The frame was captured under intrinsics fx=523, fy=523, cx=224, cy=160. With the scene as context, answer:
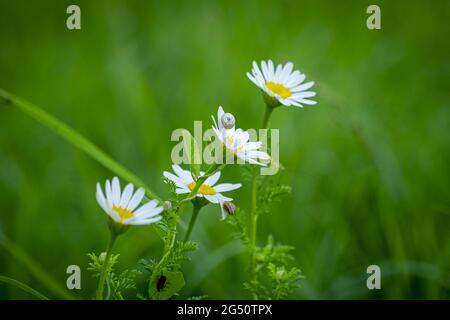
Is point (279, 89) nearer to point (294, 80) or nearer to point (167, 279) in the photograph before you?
point (294, 80)

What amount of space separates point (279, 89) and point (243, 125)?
1.00 meters

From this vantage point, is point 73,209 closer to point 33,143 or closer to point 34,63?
point 33,143

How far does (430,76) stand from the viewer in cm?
223

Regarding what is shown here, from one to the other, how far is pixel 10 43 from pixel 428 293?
212 cm

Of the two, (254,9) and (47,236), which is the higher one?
(254,9)

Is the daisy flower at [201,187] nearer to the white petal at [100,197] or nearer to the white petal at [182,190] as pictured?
the white petal at [182,190]

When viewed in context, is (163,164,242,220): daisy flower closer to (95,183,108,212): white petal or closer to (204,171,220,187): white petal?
(204,171,220,187): white petal

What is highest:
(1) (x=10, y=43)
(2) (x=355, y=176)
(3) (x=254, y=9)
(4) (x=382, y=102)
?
(3) (x=254, y=9)

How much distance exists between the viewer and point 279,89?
0.86m

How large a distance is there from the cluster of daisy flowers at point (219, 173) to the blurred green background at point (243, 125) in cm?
59

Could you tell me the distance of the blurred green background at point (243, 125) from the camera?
1425 mm

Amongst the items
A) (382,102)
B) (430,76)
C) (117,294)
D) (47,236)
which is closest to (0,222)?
(47,236)

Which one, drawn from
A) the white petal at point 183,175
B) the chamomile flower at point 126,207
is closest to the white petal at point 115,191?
the chamomile flower at point 126,207

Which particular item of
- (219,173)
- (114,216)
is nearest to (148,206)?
(114,216)
